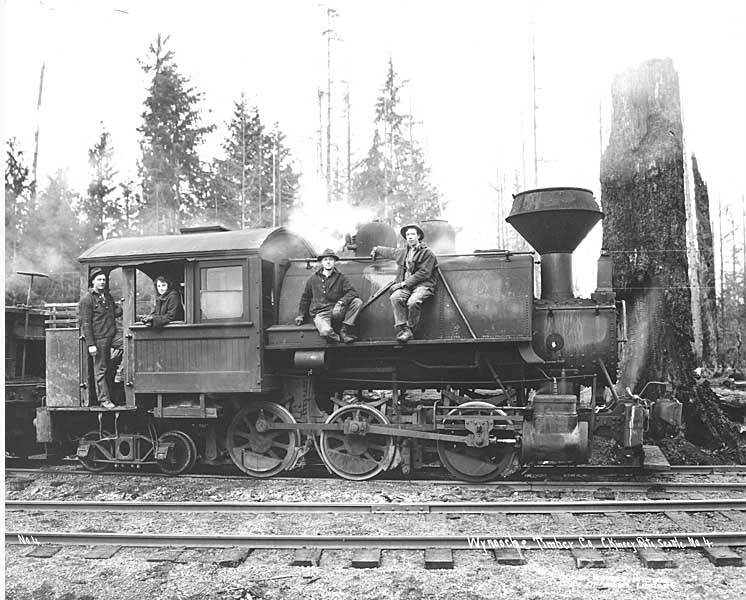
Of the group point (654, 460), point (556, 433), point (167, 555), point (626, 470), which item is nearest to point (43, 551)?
point (167, 555)

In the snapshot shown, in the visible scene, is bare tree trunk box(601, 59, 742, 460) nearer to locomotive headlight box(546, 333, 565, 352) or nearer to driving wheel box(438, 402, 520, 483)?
locomotive headlight box(546, 333, 565, 352)

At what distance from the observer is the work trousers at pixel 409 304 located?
7590mm

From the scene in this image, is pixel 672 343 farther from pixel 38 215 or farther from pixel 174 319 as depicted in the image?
pixel 38 215

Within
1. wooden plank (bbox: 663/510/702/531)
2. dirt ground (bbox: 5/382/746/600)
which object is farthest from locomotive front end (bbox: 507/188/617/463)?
dirt ground (bbox: 5/382/746/600)

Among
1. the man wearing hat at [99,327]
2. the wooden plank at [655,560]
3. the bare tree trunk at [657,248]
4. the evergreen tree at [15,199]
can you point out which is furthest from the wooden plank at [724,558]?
the evergreen tree at [15,199]

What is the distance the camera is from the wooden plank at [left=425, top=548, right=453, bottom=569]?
4949 mm

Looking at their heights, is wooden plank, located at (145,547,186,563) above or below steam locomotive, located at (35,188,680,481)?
below

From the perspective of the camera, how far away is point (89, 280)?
8.61m

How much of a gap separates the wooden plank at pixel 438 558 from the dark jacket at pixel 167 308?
180 inches

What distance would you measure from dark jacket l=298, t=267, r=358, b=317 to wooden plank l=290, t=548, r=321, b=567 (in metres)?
A: 3.22

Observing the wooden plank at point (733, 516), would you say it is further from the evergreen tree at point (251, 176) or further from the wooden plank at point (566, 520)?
the evergreen tree at point (251, 176)

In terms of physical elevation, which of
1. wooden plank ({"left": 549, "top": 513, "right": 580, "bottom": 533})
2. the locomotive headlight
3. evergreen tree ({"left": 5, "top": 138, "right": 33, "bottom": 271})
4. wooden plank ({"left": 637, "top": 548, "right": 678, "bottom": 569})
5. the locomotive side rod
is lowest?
wooden plank ({"left": 549, "top": 513, "right": 580, "bottom": 533})

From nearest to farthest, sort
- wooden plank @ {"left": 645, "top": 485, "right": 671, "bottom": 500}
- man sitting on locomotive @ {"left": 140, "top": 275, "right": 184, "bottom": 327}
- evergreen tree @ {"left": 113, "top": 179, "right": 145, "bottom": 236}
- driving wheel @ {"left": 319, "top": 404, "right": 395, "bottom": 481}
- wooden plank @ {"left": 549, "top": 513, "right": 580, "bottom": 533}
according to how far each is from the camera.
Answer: wooden plank @ {"left": 549, "top": 513, "right": 580, "bottom": 533} → wooden plank @ {"left": 645, "top": 485, "right": 671, "bottom": 500} → driving wheel @ {"left": 319, "top": 404, "right": 395, "bottom": 481} → man sitting on locomotive @ {"left": 140, "top": 275, "right": 184, "bottom": 327} → evergreen tree @ {"left": 113, "top": 179, "right": 145, "bottom": 236}

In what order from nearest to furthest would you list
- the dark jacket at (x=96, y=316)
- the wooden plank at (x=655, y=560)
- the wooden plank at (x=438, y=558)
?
the wooden plank at (x=655, y=560) < the wooden plank at (x=438, y=558) < the dark jacket at (x=96, y=316)
